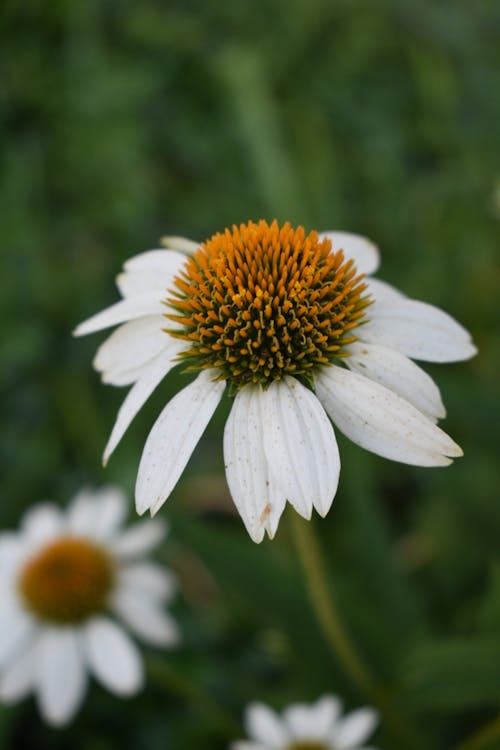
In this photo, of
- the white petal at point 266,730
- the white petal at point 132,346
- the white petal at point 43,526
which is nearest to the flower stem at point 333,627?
the white petal at point 266,730

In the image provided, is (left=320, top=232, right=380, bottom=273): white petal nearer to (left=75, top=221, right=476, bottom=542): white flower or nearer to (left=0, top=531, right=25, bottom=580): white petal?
(left=75, top=221, right=476, bottom=542): white flower

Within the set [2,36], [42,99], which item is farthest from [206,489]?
[2,36]

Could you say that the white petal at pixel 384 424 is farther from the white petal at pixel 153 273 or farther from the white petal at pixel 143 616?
the white petal at pixel 143 616

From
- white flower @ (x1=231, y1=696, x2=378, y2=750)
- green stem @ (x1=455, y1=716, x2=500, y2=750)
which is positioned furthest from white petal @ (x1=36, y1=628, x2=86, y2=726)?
green stem @ (x1=455, y1=716, x2=500, y2=750)

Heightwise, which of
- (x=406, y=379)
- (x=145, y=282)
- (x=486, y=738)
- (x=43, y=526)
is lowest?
(x=486, y=738)

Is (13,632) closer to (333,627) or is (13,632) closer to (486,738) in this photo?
(333,627)

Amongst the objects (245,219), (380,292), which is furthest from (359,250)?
(245,219)
